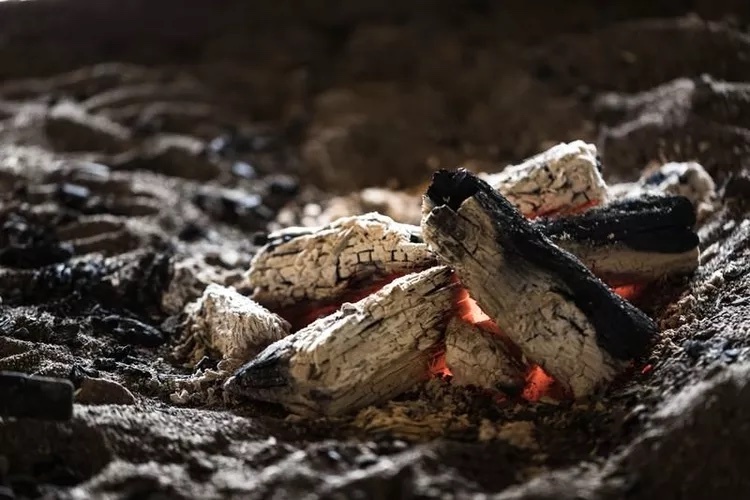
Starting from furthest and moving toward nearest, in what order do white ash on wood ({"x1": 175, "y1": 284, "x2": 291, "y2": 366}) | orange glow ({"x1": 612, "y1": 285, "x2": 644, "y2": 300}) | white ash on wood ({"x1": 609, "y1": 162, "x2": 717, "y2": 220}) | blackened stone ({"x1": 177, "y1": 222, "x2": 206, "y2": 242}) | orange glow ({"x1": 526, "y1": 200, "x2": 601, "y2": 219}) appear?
1. blackened stone ({"x1": 177, "y1": 222, "x2": 206, "y2": 242})
2. white ash on wood ({"x1": 609, "y1": 162, "x2": 717, "y2": 220})
3. orange glow ({"x1": 526, "y1": 200, "x2": 601, "y2": 219})
4. orange glow ({"x1": 612, "y1": 285, "x2": 644, "y2": 300})
5. white ash on wood ({"x1": 175, "y1": 284, "x2": 291, "y2": 366})

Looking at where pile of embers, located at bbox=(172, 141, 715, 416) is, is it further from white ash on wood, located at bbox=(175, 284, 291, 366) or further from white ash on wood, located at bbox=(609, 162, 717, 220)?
white ash on wood, located at bbox=(609, 162, 717, 220)

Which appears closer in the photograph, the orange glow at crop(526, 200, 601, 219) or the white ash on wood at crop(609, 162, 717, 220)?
the orange glow at crop(526, 200, 601, 219)

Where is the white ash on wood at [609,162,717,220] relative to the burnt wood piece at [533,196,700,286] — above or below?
above

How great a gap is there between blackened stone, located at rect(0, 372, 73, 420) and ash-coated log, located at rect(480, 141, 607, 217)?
52.4 inches

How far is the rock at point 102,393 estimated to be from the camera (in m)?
1.93

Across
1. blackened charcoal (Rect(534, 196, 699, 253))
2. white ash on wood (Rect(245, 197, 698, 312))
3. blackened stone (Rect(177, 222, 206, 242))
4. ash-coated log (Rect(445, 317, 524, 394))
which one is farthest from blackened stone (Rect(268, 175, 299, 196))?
ash-coated log (Rect(445, 317, 524, 394))

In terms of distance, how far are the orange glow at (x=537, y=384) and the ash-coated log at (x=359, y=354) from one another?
24cm

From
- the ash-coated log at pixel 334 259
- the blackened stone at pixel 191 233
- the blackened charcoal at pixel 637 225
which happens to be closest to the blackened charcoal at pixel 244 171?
the blackened stone at pixel 191 233

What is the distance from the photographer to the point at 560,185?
2.38m

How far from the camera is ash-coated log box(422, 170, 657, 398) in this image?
1.88m

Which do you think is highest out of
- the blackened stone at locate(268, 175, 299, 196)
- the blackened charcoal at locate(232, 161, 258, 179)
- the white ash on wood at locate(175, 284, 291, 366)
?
the blackened charcoal at locate(232, 161, 258, 179)

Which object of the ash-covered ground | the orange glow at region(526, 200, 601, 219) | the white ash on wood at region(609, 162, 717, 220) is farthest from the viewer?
the white ash on wood at region(609, 162, 717, 220)

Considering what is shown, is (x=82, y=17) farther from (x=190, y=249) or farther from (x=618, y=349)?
(x=618, y=349)

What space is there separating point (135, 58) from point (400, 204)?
1.82 meters
